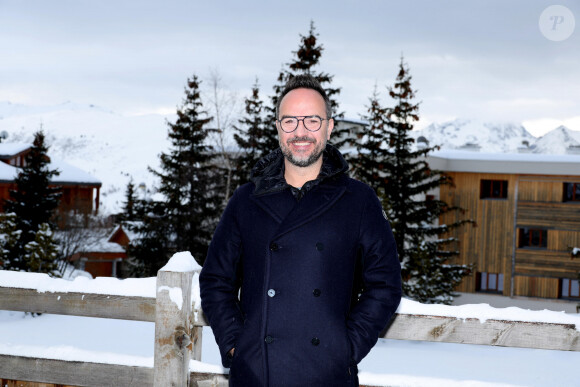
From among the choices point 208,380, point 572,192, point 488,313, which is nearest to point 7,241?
point 208,380

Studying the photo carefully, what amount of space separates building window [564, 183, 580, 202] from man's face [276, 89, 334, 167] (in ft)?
106

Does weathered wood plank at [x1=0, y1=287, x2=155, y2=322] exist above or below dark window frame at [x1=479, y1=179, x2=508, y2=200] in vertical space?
below

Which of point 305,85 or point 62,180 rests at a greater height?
point 305,85


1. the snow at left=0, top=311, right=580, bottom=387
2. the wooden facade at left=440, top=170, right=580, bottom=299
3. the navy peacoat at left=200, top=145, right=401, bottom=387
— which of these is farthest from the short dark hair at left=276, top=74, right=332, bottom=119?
the wooden facade at left=440, top=170, right=580, bottom=299

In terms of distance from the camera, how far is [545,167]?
31.4 m

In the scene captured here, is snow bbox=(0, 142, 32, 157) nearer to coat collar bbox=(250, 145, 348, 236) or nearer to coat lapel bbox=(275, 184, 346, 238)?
coat collar bbox=(250, 145, 348, 236)

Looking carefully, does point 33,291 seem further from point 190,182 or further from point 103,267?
point 103,267

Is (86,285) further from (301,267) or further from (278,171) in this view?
(301,267)

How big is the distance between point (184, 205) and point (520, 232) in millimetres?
19109

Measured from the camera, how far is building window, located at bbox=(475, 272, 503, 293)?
33125 millimetres

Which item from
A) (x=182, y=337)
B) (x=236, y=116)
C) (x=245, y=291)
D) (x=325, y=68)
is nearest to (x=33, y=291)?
(x=182, y=337)

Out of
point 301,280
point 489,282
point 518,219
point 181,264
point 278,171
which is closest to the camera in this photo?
point 301,280

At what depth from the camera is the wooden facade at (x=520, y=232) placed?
104ft

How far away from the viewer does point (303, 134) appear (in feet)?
9.96
